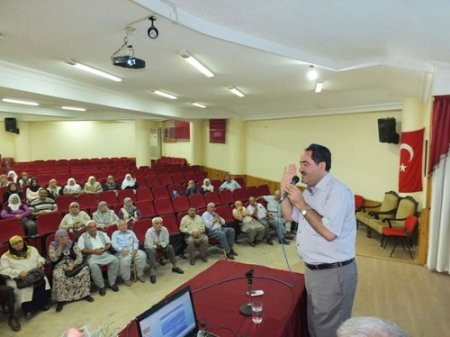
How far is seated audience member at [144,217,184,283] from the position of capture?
5.10m

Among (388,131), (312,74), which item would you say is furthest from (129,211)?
(388,131)

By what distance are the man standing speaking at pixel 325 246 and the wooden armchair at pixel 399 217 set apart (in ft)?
15.2

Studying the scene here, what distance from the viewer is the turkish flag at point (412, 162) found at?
599 cm

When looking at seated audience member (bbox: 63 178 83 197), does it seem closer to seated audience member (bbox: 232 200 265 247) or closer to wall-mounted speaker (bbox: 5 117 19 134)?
seated audience member (bbox: 232 200 265 247)

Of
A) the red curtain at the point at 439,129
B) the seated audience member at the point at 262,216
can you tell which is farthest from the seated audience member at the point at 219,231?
the red curtain at the point at 439,129

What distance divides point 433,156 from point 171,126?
12610 mm

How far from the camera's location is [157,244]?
5234 millimetres

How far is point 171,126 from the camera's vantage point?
1574 cm

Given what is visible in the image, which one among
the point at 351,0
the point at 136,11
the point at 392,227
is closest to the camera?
the point at 351,0

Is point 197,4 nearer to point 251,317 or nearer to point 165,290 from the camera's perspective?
point 251,317

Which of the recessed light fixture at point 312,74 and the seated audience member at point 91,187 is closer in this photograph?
the recessed light fixture at point 312,74

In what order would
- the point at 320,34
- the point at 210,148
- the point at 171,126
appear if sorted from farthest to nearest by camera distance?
1. the point at 171,126
2. the point at 210,148
3. the point at 320,34

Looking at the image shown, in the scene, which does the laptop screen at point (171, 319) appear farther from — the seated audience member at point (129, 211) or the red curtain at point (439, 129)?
the seated audience member at point (129, 211)

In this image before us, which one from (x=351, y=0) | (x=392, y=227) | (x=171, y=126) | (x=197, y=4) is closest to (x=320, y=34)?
(x=351, y=0)
